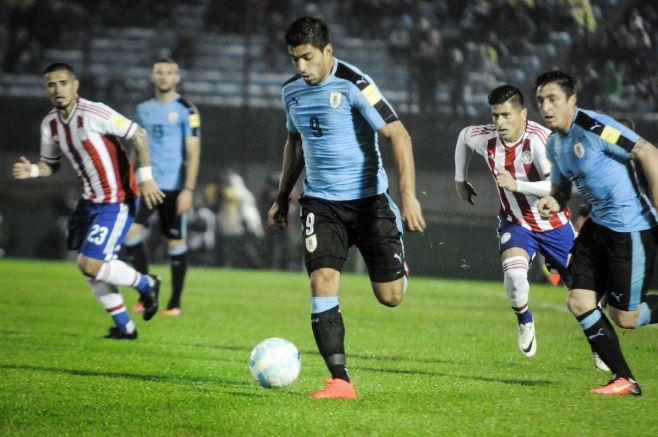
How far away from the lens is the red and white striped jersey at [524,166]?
7.64 m

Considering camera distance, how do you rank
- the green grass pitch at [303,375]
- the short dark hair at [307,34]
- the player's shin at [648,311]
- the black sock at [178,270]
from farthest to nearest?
1. the black sock at [178,270]
2. the player's shin at [648,311]
3. the short dark hair at [307,34]
4. the green grass pitch at [303,375]

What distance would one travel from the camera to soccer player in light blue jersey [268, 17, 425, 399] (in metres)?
5.69

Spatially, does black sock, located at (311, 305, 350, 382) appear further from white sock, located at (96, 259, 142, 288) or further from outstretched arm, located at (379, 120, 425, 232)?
white sock, located at (96, 259, 142, 288)

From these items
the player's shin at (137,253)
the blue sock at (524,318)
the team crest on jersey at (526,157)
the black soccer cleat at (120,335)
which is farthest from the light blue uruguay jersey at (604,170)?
the player's shin at (137,253)

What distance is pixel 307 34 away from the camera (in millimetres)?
5602

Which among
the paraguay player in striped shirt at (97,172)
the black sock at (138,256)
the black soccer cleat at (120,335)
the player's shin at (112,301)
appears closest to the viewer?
the paraguay player in striped shirt at (97,172)

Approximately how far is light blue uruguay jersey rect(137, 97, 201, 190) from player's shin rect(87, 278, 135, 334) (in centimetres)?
212

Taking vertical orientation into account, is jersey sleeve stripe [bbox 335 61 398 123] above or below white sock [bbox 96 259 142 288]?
above

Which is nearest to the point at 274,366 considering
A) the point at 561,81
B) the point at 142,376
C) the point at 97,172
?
the point at 142,376

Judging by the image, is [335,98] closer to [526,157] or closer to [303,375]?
[303,375]

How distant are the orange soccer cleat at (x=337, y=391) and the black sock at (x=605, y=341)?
4.65ft

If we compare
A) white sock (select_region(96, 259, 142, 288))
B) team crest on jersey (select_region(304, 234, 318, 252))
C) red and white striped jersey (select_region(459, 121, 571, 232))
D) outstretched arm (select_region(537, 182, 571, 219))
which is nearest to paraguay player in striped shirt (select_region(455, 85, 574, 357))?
red and white striped jersey (select_region(459, 121, 571, 232))

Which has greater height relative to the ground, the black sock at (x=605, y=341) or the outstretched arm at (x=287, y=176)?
the outstretched arm at (x=287, y=176)

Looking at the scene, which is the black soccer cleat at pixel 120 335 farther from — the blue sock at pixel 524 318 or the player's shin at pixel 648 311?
the player's shin at pixel 648 311
